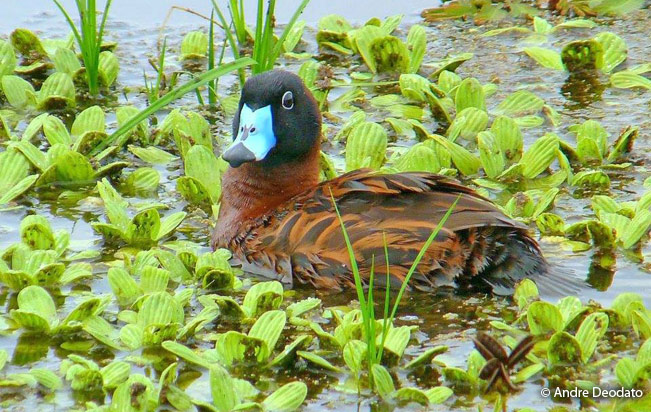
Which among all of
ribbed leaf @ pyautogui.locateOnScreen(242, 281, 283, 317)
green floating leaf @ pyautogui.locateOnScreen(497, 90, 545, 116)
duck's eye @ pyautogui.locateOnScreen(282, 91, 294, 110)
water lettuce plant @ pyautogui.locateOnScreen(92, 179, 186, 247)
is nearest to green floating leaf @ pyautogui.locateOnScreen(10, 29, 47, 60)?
water lettuce plant @ pyautogui.locateOnScreen(92, 179, 186, 247)

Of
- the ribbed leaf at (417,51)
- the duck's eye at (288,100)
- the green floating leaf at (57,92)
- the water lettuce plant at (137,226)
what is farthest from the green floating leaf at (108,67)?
the duck's eye at (288,100)

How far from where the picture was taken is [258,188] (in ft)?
22.2

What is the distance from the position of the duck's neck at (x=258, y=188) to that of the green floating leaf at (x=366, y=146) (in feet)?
2.32

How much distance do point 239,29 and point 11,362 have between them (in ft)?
15.6

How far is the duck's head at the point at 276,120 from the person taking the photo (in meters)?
6.61

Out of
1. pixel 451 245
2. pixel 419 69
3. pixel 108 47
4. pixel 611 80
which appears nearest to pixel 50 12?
pixel 108 47

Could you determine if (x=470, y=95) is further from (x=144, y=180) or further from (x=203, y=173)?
(x=144, y=180)

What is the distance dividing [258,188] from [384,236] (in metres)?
1.21

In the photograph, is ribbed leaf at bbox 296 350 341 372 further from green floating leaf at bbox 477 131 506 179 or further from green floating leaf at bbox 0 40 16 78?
green floating leaf at bbox 0 40 16 78

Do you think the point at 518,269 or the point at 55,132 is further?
the point at 55,132

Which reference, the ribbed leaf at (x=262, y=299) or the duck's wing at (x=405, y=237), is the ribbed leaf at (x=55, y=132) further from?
the ribbed leaf at (x=262, y=299)

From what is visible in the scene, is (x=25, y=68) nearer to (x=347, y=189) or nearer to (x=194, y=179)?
(x=194, y=179)

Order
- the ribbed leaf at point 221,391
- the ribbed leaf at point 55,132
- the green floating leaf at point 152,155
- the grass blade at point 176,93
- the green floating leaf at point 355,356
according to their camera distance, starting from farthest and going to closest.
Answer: the green floating leaf at point 152,155, the ribbed leaf at point 55,132, the grass blade at point 176,93, the green floating leaf at point 355,356, the ribbed leaf at point 221,391

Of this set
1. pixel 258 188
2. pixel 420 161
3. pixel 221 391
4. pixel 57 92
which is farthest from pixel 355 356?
pixel 57 92
